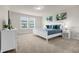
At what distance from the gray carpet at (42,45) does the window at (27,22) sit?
27cm

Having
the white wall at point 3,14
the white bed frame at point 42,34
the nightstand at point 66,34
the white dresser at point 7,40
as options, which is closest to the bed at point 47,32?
the white bed frame at point 42,34

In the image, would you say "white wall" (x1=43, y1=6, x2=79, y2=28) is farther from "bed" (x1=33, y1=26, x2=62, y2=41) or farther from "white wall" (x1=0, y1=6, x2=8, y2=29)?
"white wall" (x1=0, y1=6, x2=8, y2=29)

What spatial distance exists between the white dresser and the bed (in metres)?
0.62

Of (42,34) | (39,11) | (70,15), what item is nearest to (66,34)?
(70,15)

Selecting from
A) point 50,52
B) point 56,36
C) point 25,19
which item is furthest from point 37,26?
point 50,52

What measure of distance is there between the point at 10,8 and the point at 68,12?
158 cm

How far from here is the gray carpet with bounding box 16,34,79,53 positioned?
2695 millimetres

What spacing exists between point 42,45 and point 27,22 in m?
0.80

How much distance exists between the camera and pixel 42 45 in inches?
108

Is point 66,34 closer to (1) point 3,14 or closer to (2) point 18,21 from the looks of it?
(2) point 18,21

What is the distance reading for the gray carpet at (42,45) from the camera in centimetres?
270

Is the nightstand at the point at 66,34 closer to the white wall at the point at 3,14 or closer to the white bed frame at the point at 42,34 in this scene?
the white bed frame at the point at 42,34

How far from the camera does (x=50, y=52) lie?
2.74 m

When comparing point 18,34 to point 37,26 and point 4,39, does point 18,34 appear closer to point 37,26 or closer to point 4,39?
point 4,39
